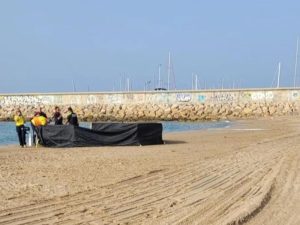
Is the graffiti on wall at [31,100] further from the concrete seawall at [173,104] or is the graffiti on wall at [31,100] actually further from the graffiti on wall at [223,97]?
the graffiti on wall at [223,97]

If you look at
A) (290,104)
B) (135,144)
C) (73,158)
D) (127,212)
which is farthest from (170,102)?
(127,212)

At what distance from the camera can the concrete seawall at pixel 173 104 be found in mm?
60625

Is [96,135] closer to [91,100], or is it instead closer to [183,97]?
[183,97]

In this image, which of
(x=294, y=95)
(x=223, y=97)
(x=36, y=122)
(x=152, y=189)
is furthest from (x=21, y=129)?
(x=223, y=97)

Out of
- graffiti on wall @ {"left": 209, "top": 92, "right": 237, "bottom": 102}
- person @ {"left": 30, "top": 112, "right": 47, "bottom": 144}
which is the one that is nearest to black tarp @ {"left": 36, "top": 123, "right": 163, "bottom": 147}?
person @ {"left": 30, "top": 112, "right": 47, "bottom": 144}

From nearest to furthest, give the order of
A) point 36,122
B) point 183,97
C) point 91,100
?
point 36,122, point 183,97, point 91,100

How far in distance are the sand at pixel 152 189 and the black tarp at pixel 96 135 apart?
4.79 metres

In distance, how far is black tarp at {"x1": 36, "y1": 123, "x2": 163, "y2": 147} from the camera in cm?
2245

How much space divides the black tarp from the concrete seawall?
Result: 3811 centimetres

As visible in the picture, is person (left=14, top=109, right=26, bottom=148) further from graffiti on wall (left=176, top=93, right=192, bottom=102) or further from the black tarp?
graffiti on wall (left=176, top=93, right=192, bottom=102)

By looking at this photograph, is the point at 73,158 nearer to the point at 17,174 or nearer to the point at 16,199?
the point at 17,174

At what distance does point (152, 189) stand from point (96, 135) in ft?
40.4

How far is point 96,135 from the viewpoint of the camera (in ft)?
75.2

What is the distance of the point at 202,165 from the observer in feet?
48.5
